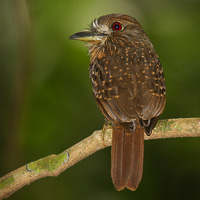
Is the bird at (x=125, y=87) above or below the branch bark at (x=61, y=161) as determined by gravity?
above

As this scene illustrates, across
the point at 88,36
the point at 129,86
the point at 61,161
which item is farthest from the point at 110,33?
the point at 61,161

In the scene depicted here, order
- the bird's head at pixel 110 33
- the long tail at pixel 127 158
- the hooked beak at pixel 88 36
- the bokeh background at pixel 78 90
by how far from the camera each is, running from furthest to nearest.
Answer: the bokeh background at pixel 78 90, the bird's head at pixel 110 33, the hooked beak at pixel 88 36, the long tail at pixel 127 158

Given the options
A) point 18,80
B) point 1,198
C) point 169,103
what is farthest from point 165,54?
point 1,198

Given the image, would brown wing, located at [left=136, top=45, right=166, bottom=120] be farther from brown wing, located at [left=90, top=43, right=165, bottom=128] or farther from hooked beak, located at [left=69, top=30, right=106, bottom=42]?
hooked beak, located at [left=69, top=30, right=106, bottom=42]

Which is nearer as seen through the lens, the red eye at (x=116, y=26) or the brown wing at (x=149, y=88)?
the brown wing at (x=149, y=88)

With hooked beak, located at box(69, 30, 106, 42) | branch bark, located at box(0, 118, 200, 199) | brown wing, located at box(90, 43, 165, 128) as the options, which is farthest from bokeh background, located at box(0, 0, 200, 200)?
branch bark, located at box(0, 118, 200, 199)

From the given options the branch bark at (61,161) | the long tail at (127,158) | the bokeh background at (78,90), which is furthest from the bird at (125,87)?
the bokeh background at (78,90)

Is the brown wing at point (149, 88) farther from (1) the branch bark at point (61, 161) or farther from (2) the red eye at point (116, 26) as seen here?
(2) the red eye at point (116, 26)
